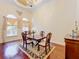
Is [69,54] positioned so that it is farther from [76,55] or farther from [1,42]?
[1,42]

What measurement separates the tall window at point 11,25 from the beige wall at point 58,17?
2.16 m

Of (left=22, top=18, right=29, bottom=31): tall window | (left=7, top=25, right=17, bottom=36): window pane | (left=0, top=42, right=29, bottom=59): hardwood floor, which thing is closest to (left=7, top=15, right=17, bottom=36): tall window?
(left=7, top=25, right=17, bottom=36): window pane

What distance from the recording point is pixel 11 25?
26.3 ft

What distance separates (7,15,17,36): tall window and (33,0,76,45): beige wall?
216cm

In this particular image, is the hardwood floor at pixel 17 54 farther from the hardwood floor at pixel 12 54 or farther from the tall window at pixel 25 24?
the tall window at pixel 25 24

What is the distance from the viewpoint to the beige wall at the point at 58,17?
6.28 m

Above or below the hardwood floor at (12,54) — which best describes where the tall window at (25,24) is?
above

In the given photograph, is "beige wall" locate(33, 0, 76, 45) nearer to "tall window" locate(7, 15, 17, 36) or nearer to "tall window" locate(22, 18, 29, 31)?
"tall window" locate(22, 18, 29, 31)

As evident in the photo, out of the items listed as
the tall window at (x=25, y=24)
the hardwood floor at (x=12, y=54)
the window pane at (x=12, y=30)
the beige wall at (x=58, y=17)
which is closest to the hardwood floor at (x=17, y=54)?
the hardwood floor at (x=12, y=54)

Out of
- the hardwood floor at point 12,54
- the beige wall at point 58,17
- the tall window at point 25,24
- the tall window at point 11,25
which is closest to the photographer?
the hardwood floor at point 12,54

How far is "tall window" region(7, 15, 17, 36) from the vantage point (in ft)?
25.5

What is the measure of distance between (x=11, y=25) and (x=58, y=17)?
12.9 feet

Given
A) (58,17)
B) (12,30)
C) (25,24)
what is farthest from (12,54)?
(25,24)

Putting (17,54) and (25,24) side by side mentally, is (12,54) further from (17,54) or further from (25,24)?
(25,24)
